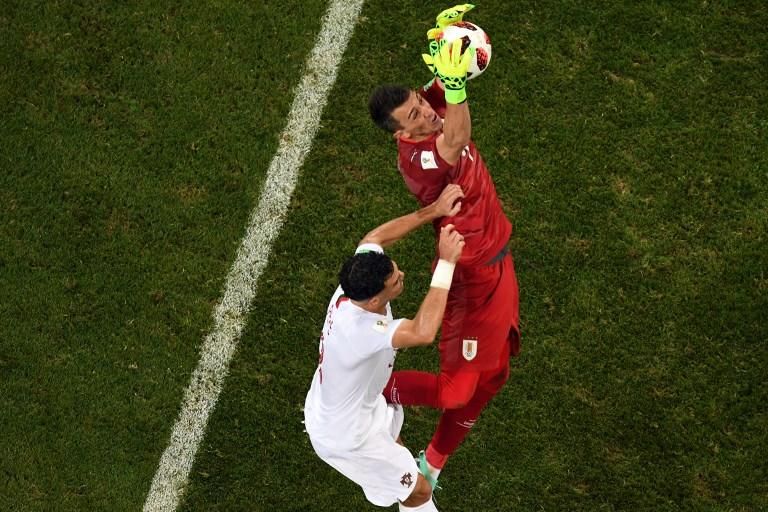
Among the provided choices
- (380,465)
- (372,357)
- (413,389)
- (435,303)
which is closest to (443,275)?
(435,303)

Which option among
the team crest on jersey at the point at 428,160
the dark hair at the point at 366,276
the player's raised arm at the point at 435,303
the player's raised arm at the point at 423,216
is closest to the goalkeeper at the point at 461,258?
the team crest on jersey at the point at 428,160

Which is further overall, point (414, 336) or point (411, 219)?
point (411, 219)

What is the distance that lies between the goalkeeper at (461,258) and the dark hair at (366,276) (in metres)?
0.82

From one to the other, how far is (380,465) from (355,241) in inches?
84.6

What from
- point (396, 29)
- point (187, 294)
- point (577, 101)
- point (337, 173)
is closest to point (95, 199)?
point (187, 294)

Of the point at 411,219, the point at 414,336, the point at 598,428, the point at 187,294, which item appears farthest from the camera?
the point at 187,294

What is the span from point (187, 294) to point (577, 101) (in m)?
3.36

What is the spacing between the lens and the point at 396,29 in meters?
8.73

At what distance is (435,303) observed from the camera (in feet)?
20.5

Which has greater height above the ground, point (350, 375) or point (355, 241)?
point (350, 375)

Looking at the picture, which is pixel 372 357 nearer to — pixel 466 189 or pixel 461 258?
pixel 461 258

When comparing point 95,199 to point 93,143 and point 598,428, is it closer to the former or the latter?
point 93,143

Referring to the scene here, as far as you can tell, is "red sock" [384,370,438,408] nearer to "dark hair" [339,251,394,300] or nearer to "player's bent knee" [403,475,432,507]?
"player's bent knee" [403,475,432,507]

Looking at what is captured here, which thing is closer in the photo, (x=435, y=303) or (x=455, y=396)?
(x=435, y=303)
